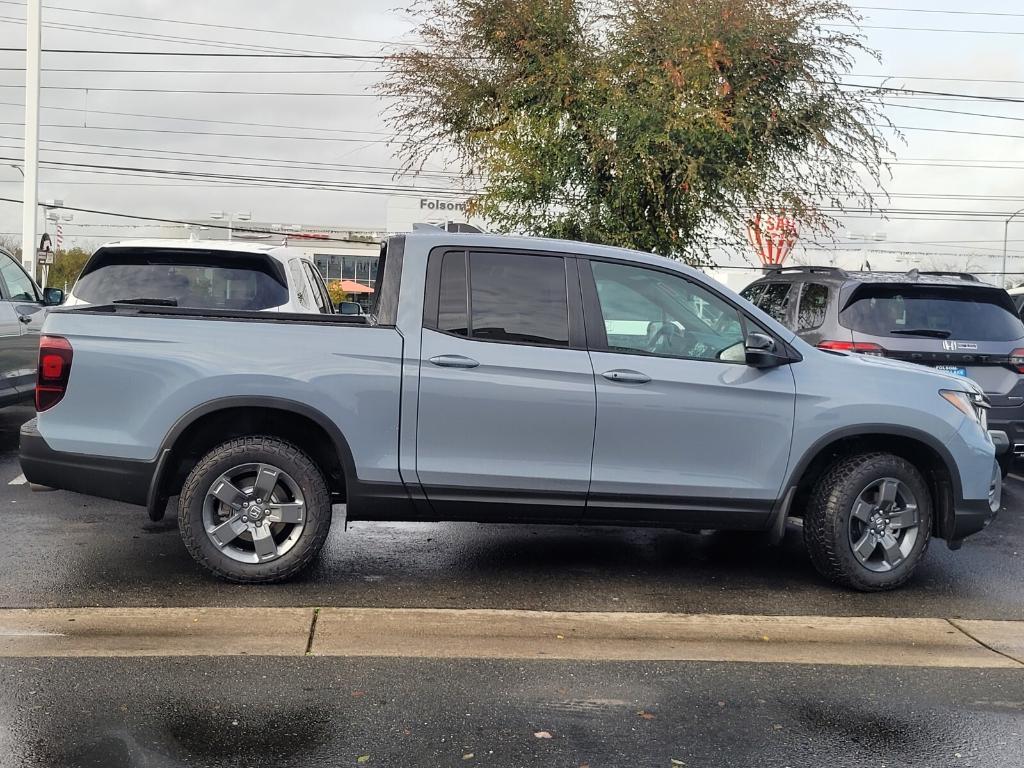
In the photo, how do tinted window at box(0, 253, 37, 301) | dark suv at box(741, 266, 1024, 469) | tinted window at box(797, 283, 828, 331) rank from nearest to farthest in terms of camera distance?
dark suv at box(741, 266, 1024, 469) < tinted window at box(797, 283, 828, 331) < tinted window at box(0, 253, 37, 301)

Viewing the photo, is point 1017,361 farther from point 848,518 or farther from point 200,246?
point 200,246

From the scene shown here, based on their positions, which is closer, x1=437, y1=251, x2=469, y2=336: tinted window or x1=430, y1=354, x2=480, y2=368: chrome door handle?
x1=430, y1=354, x2=480, y2=368: chrome door handle

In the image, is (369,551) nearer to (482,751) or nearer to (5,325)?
(482,751)

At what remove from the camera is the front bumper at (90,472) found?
5.62 meters

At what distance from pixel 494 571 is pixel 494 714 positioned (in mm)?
2229

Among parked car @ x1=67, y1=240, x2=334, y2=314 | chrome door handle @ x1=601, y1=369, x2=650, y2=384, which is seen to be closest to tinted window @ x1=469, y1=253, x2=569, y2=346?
chrome door handle @ x1=601, y1=369, x2=650, y2=384

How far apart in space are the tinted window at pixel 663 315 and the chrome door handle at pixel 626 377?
0.15 m

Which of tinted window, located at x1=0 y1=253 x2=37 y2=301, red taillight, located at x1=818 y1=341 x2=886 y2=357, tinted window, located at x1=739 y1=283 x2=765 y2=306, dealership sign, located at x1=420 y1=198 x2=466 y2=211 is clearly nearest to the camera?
red taillight, located at x1=818 y1=341 x2=886 y2=357

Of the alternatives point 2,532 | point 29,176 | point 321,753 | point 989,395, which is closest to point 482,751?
point 321,753

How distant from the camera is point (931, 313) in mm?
8656

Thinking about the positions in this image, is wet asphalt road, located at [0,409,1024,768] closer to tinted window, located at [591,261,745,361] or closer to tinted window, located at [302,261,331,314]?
tinted window, located at [591,261,745,361]

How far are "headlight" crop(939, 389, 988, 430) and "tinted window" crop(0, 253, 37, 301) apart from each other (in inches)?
337

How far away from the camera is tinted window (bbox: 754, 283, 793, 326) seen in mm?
9515

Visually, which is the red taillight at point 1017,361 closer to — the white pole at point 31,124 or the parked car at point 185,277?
the parked car at point 185,277
